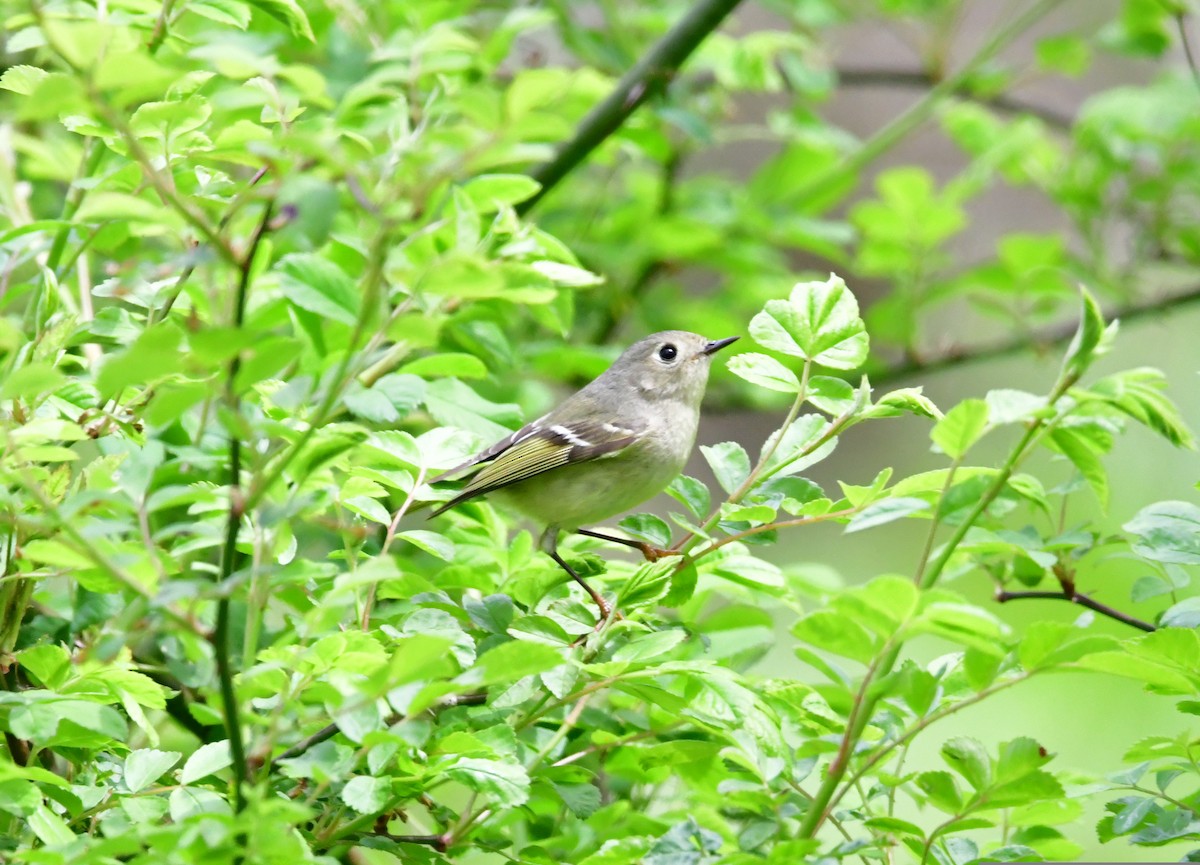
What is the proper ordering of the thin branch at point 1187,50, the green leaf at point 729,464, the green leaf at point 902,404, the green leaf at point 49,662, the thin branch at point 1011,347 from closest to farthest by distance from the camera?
the green leaf at point 49,662, the green leaf at point 902,404, the green leaf at point 729,464, the thin branch at point 1187,50, the thin branch at point 1011,347

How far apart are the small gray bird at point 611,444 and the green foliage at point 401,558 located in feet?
1.61

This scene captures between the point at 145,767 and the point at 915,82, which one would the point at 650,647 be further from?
the point at 915,82

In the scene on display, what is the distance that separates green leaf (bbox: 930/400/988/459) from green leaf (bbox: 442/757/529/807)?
514 mm

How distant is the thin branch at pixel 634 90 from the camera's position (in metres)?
2.40

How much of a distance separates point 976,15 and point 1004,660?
668 cm

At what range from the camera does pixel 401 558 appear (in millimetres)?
1609

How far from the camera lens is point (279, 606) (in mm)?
1833

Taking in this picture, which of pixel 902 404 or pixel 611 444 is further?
pixel 611 444

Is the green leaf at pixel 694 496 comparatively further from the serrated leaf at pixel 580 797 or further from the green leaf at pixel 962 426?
the green leaf at pixel 962 426

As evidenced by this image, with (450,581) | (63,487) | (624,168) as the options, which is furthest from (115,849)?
(624,168)

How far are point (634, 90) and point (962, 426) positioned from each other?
4.82 feet

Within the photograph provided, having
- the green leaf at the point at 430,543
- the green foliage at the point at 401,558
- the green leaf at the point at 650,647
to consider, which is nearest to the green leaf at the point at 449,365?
the green foliage at the point at 401,558

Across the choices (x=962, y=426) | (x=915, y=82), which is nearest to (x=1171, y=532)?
(x=962, y=426)

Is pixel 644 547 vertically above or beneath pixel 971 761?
beneath
